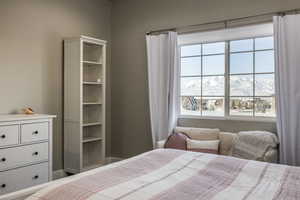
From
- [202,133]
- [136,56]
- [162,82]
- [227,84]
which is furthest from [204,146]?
[136,56]

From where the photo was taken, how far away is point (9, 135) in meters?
2.72

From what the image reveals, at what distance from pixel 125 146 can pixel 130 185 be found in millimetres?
2926

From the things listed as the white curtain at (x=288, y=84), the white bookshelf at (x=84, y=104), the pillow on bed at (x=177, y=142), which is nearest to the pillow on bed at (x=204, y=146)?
the pillow on bed at (x=177, y=142)

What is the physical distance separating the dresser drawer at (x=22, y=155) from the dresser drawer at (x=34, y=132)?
0.07 meters

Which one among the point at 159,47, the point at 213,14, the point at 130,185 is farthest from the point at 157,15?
the point at 130,185

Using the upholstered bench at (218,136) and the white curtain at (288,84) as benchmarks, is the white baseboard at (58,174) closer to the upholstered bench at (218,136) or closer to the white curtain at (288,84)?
the upholstered bench at (218,136)

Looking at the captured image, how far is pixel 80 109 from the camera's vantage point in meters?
3.65

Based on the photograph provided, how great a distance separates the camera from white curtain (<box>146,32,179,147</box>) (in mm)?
3834

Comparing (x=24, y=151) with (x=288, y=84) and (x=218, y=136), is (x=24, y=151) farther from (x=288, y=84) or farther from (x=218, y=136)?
(x=288, y=84)

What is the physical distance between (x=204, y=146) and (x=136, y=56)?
1.90 m

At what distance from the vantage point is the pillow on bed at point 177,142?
332cm

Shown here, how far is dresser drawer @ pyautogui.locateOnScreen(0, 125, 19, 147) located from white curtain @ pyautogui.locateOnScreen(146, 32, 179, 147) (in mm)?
1864

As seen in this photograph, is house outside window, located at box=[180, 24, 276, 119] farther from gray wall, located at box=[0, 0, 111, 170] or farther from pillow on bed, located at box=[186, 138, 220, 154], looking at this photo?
gray wall, located at box=[0, 0, 111, 170]

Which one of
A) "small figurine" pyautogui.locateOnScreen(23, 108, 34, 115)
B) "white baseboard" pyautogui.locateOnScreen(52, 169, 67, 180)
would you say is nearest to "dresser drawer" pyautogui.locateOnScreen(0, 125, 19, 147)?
"small figurine" pyautogui.locateOnScreen(23, 108, 34, 115)
